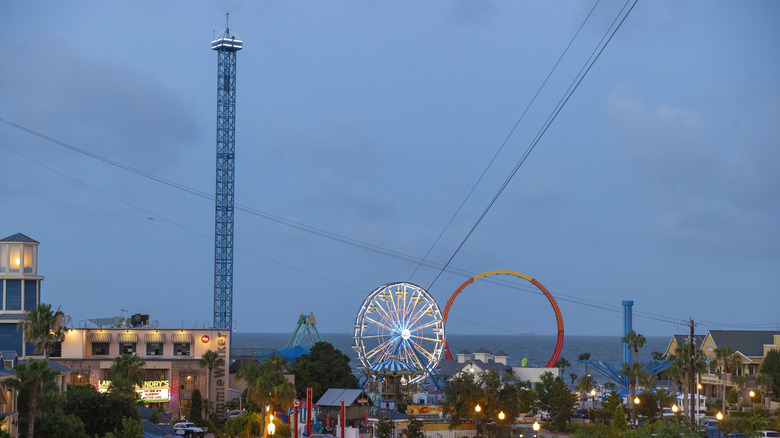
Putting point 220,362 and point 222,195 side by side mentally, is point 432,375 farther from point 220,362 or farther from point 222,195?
point 222,195

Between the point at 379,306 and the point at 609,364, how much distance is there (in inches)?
1376

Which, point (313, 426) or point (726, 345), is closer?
point (313, 426)

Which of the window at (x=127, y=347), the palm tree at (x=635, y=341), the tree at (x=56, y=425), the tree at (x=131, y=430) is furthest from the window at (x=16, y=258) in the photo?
the palm tree at (x=635, y=341)

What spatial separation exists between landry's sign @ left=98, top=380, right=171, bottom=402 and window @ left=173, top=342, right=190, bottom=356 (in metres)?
4.03

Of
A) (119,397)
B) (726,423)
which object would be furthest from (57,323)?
(726,423)

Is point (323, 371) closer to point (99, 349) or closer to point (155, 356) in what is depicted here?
point (155, 356)

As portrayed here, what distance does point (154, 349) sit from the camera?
3376 inches

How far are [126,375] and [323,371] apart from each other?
1067 inches

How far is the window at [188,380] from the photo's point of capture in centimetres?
8388

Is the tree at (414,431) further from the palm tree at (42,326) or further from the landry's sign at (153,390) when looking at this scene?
the landry's sign at (153,390)

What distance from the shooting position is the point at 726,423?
64188 mm

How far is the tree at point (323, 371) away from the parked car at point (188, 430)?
22.3m

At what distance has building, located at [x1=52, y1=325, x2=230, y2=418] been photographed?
81.1 meters

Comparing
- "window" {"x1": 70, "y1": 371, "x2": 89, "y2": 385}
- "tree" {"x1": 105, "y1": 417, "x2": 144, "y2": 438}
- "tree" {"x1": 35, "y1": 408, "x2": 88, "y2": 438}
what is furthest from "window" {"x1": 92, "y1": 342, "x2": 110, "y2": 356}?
"tree" {"x1": 105, "y1": 417, "x2": 144, "y2": 438}
